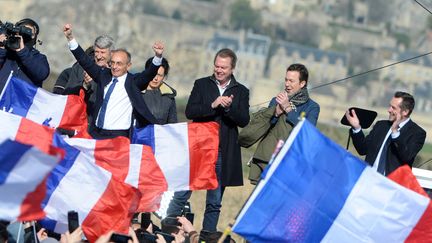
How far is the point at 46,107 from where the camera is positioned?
1217 cm

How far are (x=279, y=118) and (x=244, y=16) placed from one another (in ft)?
442

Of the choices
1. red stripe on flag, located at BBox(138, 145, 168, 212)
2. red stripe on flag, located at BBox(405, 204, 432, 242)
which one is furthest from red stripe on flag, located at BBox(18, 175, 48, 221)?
red stripe on flag, located at BBox(138, 145, 168, 212)

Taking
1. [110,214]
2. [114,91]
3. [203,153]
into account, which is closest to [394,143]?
[203,153]

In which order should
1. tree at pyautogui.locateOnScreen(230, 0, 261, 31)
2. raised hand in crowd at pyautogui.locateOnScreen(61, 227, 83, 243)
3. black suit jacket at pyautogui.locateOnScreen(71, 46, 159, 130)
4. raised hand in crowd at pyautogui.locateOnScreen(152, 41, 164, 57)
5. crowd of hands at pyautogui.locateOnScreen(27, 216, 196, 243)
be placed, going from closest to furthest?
raised hand in crowd at pyautogui.locateOnScreen(61, 227, 83, 243)
crowd of hands at pyautogui.locateOnScreen(27, 216, 196, 243)
raised hand in crowd at pyautogui.locateOnScreen(152, 41, 164, 57)
black suit jacket at pyautogui.locateOnScreen(71, 46, 159, 130)
tree at pyautogui.locateOnScreen(230, 0, 261, 31)

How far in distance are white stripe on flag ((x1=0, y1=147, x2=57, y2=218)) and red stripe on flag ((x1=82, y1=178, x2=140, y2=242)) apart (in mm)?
1778

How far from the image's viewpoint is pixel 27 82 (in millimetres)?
12070

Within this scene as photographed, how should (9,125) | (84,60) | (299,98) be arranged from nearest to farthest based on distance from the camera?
(9,125) < (299,98) < (84,60)

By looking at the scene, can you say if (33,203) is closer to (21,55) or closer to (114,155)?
(114,155)

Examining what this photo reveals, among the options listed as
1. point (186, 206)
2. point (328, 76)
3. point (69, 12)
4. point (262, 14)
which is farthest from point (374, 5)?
point (186, 206)

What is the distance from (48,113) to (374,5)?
145788 mm

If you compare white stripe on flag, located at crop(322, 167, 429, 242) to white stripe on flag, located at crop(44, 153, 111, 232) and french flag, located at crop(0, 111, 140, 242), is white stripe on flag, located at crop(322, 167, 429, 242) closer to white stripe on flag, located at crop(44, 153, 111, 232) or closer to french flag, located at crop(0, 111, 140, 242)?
french flag, located at crop(0, 111, 140, 242)

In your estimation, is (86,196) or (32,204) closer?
(32,204)

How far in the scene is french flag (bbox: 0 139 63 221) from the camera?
7.61 meters

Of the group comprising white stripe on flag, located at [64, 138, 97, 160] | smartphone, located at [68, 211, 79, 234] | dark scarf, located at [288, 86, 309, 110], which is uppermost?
dark scarf, located at [288, 86, 309, 110]
